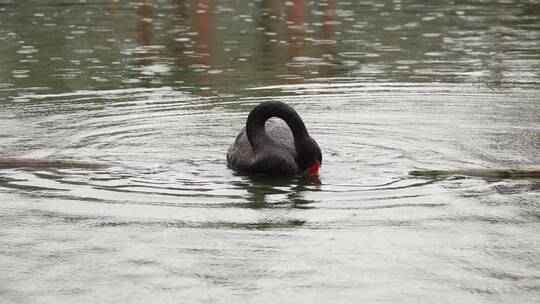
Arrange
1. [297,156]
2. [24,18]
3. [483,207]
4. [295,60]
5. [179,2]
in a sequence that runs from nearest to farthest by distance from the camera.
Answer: [483,207] → [297,156] → [295,60] → [24,18] → [179,2]

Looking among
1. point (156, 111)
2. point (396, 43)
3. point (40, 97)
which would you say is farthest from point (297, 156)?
point (396, 43)

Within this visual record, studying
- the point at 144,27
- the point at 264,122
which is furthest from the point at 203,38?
the point at 264,122

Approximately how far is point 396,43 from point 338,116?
8853mm

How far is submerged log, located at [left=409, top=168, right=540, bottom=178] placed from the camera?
8758mm

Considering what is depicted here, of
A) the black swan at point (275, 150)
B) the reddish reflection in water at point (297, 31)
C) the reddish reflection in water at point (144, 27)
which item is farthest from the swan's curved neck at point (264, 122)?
the reddish reflection in water at point (144, 27)

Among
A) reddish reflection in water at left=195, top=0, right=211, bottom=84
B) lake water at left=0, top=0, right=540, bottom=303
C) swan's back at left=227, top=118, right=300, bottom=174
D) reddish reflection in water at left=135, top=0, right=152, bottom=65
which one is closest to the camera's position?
lake water at left=0, top=0, right=540, bottom=303

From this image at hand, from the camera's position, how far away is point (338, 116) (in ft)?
39.1

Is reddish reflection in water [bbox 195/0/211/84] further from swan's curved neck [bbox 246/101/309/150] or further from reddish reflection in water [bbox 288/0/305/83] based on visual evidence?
swan's curved neck [bbox 246/101/309/150]

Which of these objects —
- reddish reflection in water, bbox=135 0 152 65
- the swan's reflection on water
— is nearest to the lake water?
Answer: the swan's reflection on water

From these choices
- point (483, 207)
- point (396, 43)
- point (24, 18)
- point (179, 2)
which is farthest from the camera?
point (179, 2)

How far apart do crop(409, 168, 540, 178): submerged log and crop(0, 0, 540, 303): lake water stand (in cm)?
8

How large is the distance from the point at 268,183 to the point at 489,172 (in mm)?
1904

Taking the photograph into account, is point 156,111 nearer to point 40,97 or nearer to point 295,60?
point 40,97

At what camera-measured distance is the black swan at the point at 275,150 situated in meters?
8.91
